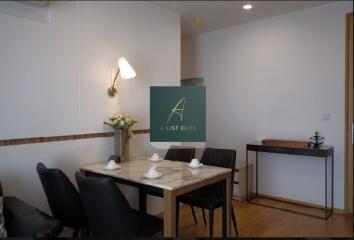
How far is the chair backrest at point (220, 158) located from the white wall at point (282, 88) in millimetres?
1167

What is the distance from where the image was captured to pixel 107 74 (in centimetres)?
251

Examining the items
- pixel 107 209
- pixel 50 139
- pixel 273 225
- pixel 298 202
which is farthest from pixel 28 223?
pixel 298 202

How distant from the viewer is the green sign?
7.57 feet

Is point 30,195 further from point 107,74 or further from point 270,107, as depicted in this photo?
point 270,107

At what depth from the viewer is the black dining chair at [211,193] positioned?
7.00ft

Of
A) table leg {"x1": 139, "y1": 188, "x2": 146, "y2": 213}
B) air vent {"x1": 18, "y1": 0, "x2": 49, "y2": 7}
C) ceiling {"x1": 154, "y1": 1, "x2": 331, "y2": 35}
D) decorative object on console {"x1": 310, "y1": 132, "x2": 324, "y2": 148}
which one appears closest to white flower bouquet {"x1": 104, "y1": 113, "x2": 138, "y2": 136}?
table leg {"x1": 139, "y1": 188, "x2": 146, "y2": 213}

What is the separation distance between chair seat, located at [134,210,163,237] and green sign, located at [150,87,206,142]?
2.68 feet

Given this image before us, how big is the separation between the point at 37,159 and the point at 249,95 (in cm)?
260

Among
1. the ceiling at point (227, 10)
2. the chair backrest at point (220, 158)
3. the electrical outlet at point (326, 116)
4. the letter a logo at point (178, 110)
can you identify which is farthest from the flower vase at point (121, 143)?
the electrical outlet at point (326, 116)

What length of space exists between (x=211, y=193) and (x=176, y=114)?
0.74 metres

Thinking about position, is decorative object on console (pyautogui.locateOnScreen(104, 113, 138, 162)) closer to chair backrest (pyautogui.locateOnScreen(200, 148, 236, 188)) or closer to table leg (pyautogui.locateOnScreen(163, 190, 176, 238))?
chair backrest (pyautogui.locateOnScreen(200, 148, 236, 188))

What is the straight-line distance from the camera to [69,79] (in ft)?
7.38

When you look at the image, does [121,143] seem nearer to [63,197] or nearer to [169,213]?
[63,197]

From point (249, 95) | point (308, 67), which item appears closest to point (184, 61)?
point (249, 95)
